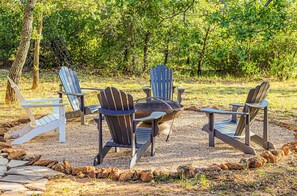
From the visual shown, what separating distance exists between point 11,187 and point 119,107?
1.24m

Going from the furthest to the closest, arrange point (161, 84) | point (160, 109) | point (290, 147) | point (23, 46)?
point (23, 46), point (161, 84), point (160, 109), point (290, 147)

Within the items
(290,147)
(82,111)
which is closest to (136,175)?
(290,147)

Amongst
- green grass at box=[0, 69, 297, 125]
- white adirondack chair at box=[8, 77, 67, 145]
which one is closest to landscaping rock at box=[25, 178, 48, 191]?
white adirondack chair at box=[8, 77, 67, 145]

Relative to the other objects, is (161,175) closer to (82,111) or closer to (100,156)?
(100,156)

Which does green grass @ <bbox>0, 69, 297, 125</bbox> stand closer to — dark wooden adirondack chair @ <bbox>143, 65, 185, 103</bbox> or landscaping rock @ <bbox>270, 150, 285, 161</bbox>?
dark wooden adirondack chair @ <bbox>143, 65, 185, 103</bbox>

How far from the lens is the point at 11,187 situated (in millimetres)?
3137

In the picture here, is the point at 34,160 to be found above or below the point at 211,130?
below

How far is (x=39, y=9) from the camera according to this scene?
297 inches

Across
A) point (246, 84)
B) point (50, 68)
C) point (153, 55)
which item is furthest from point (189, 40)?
point (50, 68)

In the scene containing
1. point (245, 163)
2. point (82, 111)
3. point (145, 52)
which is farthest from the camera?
point (145, 52)

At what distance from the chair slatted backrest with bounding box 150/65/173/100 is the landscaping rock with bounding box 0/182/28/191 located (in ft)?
11.7

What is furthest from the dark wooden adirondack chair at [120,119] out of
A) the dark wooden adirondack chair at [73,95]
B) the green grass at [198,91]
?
the green grass at [198,91]

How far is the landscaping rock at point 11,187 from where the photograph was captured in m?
3.10

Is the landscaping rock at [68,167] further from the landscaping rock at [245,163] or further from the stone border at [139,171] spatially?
the landscaping rock at [245,163]
